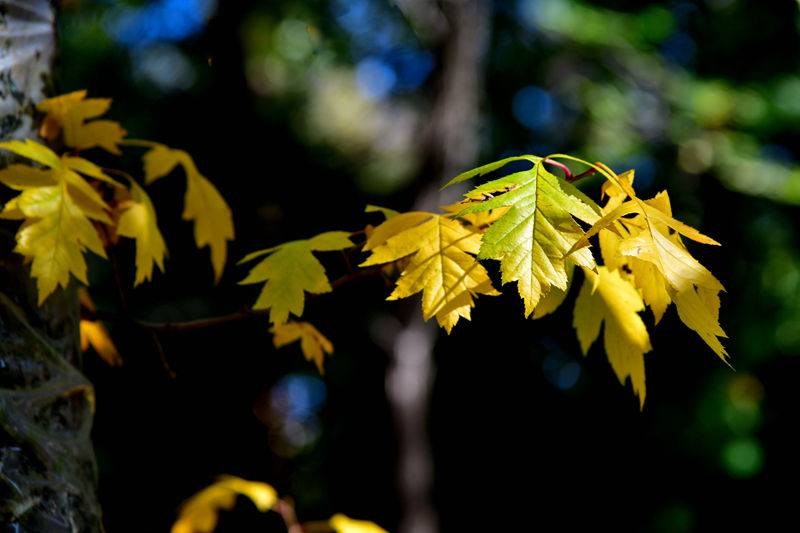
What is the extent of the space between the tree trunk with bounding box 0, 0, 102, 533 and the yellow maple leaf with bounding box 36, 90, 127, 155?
0.02 m

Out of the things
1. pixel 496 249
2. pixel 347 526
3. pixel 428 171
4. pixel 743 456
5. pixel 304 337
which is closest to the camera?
pixel 496 249

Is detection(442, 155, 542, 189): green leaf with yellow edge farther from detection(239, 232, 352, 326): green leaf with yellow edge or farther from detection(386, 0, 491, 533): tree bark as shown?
detection(386, 0, 491, 533): tree bark

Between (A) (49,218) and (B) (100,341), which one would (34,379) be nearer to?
(A) (49,218)

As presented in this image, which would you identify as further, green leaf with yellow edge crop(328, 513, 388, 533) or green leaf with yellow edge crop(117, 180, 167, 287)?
green leaf with yellow edge crop(328, 513, 388, 533)

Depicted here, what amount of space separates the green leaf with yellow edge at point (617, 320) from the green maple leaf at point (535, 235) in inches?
5.8

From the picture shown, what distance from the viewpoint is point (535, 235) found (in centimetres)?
56

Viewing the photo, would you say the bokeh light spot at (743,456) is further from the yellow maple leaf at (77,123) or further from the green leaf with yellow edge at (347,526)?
the yellow maple leaf at (77,123)

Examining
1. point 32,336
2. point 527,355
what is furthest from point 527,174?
point 527,355

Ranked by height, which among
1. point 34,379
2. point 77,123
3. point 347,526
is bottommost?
point 347,526

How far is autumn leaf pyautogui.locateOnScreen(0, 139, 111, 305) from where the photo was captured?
0.72 m

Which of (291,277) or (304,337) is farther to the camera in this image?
(304,337)

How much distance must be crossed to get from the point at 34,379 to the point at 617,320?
0.76m

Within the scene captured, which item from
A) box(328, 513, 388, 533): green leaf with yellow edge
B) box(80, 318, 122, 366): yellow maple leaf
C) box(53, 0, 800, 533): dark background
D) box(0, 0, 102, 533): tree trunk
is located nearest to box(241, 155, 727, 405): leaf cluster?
box(0, 0, 102, 533): tree trunk

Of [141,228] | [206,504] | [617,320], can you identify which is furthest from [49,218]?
[206,504]
